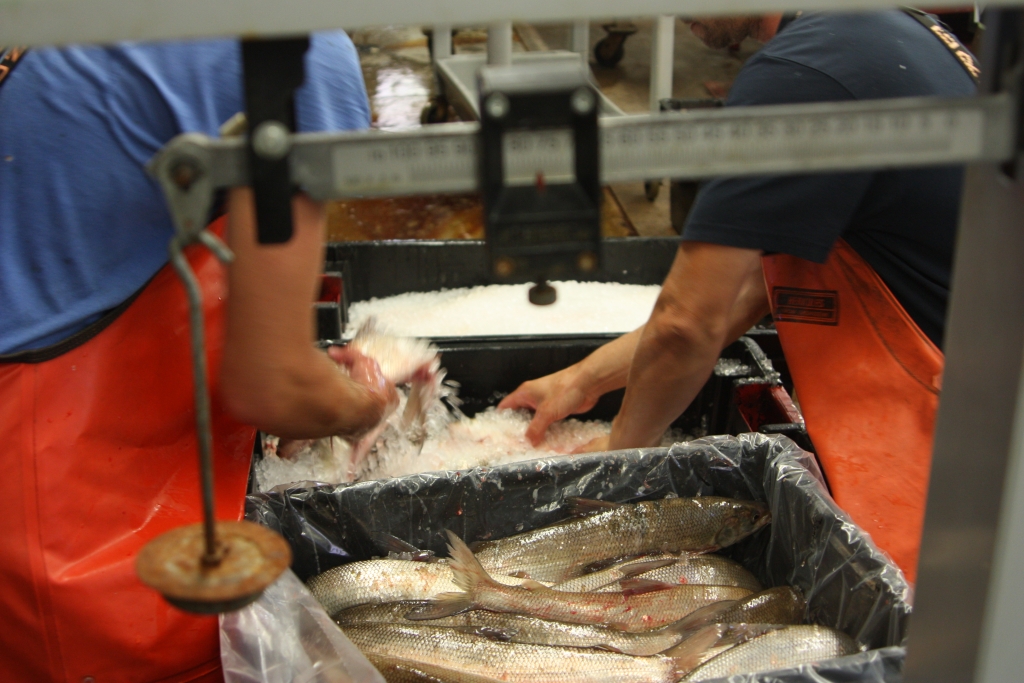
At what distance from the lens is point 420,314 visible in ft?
9.73

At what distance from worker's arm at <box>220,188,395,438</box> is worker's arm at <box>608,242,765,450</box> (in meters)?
0.64

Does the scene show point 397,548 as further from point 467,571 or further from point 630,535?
point 630,535

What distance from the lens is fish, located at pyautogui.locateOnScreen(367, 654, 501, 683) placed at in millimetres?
1476

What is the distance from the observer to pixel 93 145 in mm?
1134

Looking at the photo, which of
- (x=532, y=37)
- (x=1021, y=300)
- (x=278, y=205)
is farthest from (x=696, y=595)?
(x=532, y=37)

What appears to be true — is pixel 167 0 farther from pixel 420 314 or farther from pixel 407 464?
pixel 420 314

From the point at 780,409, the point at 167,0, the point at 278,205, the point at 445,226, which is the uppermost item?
the point at 167,0

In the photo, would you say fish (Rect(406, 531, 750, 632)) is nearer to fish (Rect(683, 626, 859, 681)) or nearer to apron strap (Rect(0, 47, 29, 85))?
fish (Rect(683, 626, 859, 681))

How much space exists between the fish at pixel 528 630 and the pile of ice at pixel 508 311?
122cm

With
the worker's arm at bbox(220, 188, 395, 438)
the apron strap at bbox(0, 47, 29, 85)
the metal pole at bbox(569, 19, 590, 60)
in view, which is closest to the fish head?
the worker's arm at bbox(220, 188, 395, 438)

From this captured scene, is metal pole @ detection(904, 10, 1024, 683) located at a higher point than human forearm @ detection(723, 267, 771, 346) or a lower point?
higher

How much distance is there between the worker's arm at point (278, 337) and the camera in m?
0.98

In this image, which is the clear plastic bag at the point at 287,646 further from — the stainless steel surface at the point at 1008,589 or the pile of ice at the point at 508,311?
the pile of ice at the point at 508,311

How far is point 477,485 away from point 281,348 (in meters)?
0.77
